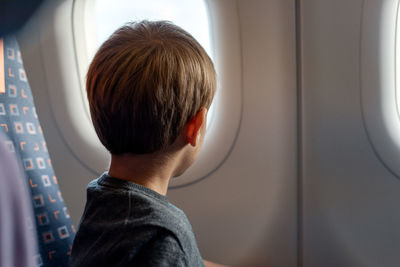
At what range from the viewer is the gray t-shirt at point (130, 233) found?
Answer: 572 mm

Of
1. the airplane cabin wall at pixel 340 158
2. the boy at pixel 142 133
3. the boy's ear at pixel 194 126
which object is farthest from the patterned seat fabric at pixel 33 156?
the airplane cabin wall at pixel 340 158

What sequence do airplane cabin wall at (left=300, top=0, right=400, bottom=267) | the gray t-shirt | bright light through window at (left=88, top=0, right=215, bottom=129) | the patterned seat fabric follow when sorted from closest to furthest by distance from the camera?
the gray t-shirt → the patterned seat fabric → airplane cabin wall at (left=300, top=0, right=400, bottom=267) → bright light through window at (left=88, top=0, right=215, bottom=129)

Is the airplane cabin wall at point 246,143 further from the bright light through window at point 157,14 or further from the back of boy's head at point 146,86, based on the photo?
the back of boy's head at point 146,86

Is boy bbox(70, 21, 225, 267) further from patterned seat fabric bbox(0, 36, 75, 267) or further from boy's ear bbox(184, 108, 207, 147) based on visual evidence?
patterned seat fabric bbox(0, 36, 75, 267)

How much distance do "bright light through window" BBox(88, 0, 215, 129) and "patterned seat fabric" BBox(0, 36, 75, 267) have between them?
0.47 meters

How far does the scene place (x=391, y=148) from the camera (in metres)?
1.09

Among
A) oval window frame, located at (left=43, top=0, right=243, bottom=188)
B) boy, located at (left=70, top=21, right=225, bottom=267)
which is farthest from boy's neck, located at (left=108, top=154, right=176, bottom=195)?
oval window frame, located at (left=43, top=0, right=243, bottom=188)

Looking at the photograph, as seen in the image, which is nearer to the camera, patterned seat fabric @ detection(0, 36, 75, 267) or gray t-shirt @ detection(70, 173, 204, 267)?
gray t-shirt @ detection(70, 173, 204, 267)

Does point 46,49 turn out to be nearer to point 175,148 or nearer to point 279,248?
point 175,148

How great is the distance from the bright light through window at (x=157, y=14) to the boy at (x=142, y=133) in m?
0.54

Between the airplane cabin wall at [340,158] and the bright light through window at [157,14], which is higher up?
the bright light through window at [157,14]

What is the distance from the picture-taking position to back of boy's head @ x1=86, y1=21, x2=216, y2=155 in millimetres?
631

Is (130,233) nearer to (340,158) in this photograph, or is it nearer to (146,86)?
(146,86)

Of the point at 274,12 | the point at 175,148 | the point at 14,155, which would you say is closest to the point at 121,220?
the point at 175,148
